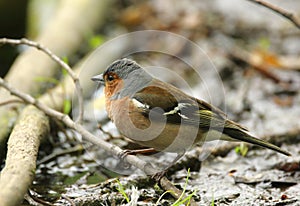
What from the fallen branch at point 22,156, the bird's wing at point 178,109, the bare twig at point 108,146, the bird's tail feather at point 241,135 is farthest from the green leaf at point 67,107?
the bird's tail feather at point 241,135

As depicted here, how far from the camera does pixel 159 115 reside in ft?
14.1

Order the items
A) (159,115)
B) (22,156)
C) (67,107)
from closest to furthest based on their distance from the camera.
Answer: (22,156)
(159,115)
(67,107)

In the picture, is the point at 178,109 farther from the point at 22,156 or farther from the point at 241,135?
the point at 22,156

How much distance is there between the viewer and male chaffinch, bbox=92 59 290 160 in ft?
14.0

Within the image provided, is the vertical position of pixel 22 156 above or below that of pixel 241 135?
below

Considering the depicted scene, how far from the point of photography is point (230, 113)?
634 cm

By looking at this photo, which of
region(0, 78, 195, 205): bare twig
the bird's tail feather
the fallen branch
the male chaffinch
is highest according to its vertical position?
the bird's tail feather

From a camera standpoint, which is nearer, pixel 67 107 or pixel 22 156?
pixel 22 156

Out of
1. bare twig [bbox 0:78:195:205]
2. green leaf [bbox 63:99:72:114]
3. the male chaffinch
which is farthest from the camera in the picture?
green leaf [bbox 63:99:72:114]

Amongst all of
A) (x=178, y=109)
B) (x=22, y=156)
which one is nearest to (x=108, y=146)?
(x=178, y=109)

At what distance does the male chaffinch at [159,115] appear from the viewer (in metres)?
4.25

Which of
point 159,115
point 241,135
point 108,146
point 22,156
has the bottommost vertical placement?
point 22,156

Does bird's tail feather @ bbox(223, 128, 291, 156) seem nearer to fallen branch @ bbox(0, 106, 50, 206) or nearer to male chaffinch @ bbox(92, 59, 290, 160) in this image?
male chaffinch @ bbox(92, 59, 290, 160)

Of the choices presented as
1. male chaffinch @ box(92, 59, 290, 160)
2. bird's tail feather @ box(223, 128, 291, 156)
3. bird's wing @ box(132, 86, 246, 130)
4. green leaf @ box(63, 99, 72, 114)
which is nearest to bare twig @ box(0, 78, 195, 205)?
male chaffinch @ box(92, 59, 290, 160)
